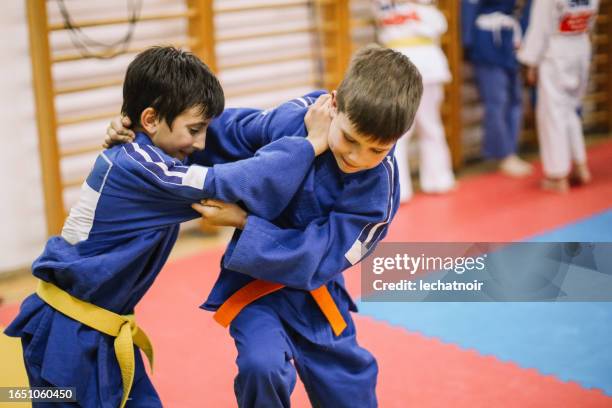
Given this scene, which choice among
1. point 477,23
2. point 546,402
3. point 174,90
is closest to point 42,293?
point 174,90

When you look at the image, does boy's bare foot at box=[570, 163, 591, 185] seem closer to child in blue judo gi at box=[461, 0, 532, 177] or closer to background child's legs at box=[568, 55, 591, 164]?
background child's legs at box=[568, 55, 591, 164]

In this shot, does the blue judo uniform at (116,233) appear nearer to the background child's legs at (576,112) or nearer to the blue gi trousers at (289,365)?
the blue gi trousers at (289,365)

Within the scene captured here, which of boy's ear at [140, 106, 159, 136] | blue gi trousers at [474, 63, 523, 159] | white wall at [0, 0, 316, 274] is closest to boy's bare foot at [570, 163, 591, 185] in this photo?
blue gi trousers at [474, 63, 523, 159]

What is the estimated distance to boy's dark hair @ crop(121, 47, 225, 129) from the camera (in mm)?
2334

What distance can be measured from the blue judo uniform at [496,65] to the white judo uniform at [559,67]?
31 centimetres

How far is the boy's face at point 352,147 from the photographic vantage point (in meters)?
2.18

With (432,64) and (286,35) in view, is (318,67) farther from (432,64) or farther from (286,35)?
(432,64)

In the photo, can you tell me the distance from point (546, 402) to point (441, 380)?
40 cm

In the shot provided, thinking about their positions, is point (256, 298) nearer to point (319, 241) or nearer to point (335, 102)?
point (319, 241)

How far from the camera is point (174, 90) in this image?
233 cm

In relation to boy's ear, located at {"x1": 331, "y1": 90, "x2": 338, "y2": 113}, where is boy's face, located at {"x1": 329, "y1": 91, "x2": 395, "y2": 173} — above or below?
below


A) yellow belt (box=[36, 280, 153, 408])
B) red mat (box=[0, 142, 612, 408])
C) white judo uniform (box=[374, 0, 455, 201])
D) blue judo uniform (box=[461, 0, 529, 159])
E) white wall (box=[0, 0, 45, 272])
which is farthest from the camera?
blue judo uniform (box=[461, 0, 529, 159])

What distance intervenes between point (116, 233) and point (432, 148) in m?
3.99

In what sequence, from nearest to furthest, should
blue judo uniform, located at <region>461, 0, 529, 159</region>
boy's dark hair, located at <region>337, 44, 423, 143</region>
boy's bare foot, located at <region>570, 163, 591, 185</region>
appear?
boy's dark hair, located at <region>337, 44, 423, 143</region> < boy's bare foot, located at <region>570, 163, 591, 185</region> < blue judo uniform, located at <region>461, 0, 529, 159</region>
